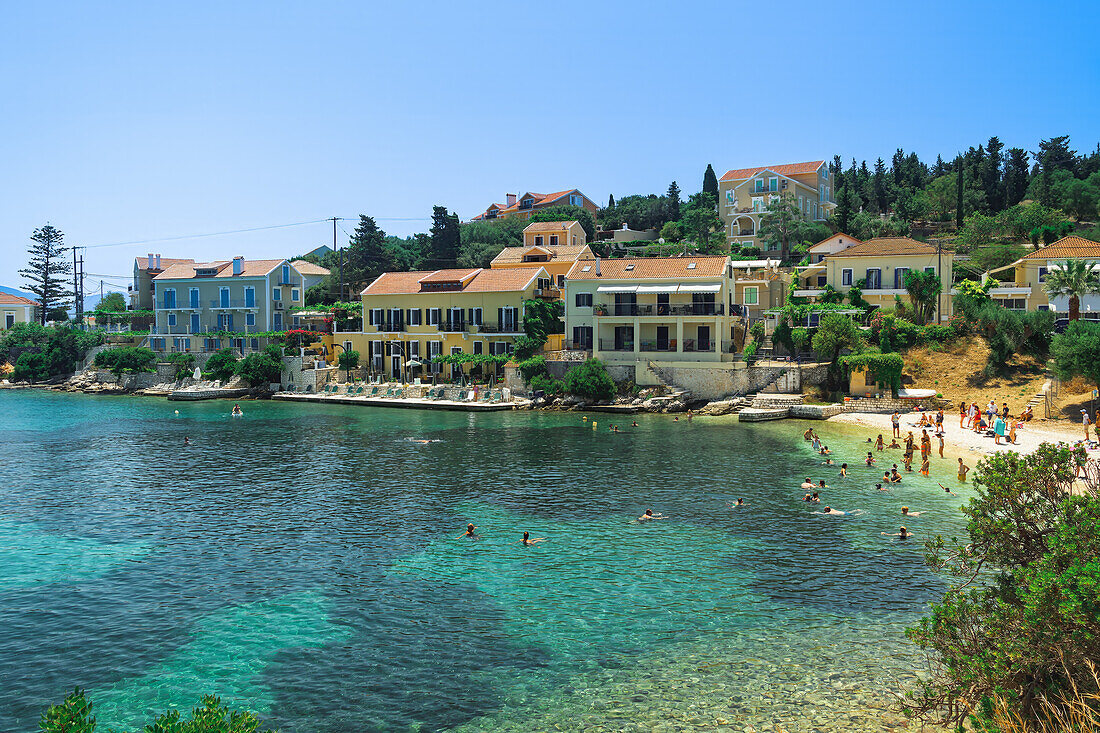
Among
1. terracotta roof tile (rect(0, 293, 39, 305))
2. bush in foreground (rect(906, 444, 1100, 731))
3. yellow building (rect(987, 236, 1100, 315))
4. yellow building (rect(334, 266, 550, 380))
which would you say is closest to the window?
yellow building (rect(987, 236, 1100, 315))

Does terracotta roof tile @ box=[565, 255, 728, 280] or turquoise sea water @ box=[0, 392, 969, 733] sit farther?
terracotta roof tile @ box=[565, 255, 728, 280]

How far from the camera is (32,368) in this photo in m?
79.3

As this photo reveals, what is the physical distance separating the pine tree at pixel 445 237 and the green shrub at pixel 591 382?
40.4m

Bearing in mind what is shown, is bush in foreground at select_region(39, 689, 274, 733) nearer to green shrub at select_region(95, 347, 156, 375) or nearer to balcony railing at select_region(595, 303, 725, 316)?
balcony railing at select_region(595, 303, 725, 316)

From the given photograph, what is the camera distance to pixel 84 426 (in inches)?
1937

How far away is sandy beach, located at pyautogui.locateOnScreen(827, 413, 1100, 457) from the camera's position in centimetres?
3453

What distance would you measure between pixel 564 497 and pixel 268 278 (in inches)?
2164

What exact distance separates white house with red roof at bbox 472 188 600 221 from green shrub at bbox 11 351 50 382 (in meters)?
62.3

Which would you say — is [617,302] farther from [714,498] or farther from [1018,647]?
[1018,647]

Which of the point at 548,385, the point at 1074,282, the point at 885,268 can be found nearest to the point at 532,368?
the point at 548,385

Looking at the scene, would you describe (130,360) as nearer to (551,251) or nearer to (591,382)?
(551,251)

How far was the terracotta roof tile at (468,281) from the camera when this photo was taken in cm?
6100

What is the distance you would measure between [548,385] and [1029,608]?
47058 mm

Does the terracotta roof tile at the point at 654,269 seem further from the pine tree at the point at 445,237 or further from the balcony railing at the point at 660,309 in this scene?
the pine tree at the point at 445,237
